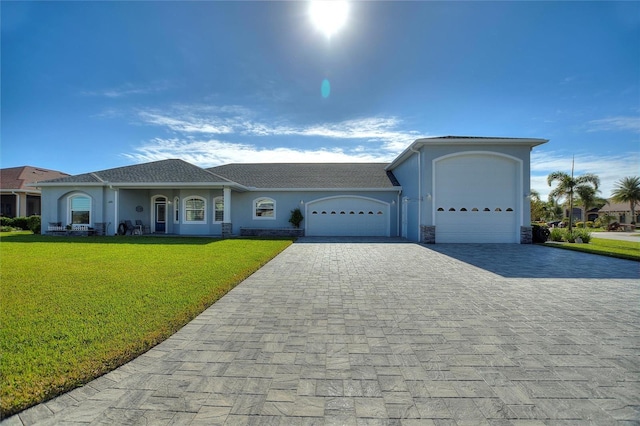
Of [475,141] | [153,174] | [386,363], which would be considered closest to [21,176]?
[153,174]

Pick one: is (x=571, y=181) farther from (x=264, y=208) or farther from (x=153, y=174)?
(x=153, y=174)

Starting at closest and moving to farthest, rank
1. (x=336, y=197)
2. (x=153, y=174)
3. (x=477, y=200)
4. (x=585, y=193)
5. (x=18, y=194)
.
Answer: (x=477, y=200) < (x=153, y=174) < (x=336, y=197) < (x=18, y=194) < (x=585, y=193)

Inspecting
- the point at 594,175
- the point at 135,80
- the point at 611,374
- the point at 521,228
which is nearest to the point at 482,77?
the point at 521,228

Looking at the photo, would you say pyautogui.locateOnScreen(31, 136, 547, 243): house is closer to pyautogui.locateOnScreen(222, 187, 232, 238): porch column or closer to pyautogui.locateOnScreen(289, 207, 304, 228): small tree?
pyautogui.locateOnScreen(222, 187, 232, 238): porch column

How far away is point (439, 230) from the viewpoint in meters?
14.0

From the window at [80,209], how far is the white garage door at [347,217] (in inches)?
515

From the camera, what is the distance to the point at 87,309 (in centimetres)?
439

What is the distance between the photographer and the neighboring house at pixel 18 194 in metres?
23.3

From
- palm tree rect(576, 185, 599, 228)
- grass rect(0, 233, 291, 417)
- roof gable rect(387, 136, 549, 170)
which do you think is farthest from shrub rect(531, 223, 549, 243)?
palm tree rect(576, 185, 599, 228)

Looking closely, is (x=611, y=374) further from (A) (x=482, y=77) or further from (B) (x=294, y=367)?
(A) (x=482, y=77)

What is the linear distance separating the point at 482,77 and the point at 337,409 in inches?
522

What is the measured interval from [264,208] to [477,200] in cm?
1227

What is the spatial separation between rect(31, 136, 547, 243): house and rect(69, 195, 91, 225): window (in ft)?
0.20

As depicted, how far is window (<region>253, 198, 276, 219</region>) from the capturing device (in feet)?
60.8
